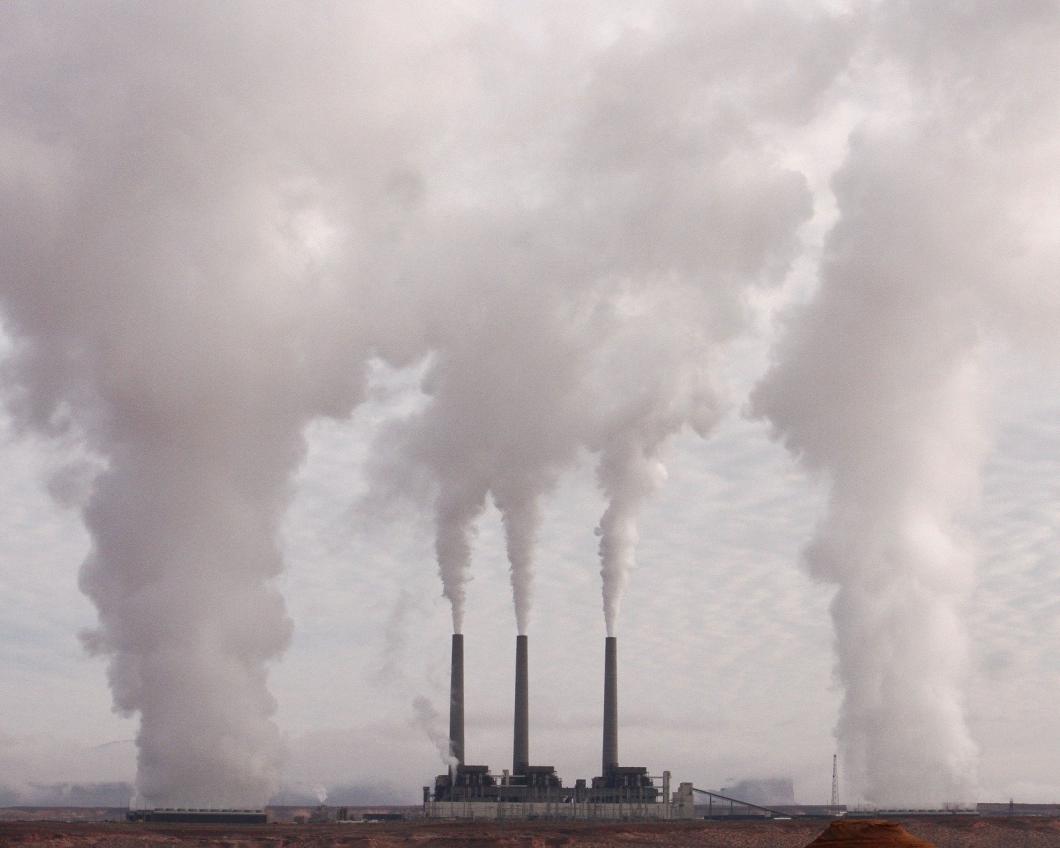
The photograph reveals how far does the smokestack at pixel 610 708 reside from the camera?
17338cm

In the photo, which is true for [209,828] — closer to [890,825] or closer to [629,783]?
[629,783]

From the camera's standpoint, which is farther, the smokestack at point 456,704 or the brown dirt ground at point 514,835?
the smokestack at point 456,704

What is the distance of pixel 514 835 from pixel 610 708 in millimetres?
49359

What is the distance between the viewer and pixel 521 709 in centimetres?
17762

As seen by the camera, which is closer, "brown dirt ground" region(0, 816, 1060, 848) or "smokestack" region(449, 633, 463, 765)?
"brown dirt ground" region(0, 816, 1060, 848)

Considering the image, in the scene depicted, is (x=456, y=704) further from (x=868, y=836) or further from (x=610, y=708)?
(x=868, y=836)

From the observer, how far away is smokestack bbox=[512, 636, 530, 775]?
175375mm

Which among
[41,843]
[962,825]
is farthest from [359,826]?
[962,825]

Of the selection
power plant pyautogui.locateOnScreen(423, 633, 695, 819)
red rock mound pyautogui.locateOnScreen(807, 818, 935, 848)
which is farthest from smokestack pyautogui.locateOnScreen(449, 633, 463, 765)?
red rock mound pyautogui.locateOnScreen(807, 818, 935, 848)

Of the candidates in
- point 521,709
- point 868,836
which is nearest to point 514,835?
point 521,709

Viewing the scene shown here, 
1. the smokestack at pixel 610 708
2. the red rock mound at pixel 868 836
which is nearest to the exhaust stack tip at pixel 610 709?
the smokestack at pixel 610 708

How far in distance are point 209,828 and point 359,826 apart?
1813cm

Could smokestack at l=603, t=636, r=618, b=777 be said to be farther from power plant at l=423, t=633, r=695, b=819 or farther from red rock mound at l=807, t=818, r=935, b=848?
red rock mound at l=807, t=818, r=935, b=848

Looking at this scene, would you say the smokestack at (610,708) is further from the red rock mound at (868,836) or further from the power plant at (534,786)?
the red rock mound at (868,836)
